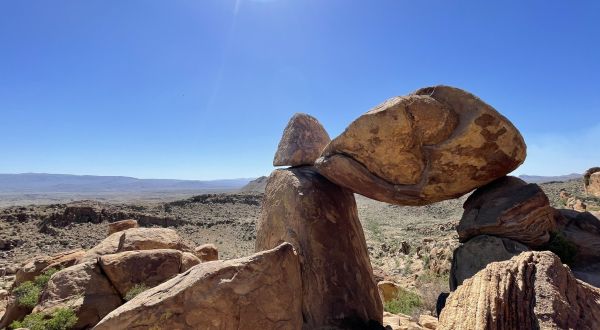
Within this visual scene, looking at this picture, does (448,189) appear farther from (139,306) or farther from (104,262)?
(104,262)

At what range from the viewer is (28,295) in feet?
28.8

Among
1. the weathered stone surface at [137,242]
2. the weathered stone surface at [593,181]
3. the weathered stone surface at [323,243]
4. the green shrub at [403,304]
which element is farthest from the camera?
the weathered stone surface at [593,181]

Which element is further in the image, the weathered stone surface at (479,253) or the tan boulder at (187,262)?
the tan boulder at (187,262)

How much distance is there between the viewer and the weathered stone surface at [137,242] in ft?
33.3

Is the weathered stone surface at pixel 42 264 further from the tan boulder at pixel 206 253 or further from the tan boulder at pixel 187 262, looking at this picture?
the tan boulder at pixel 187 262

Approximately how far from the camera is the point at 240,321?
194 inches

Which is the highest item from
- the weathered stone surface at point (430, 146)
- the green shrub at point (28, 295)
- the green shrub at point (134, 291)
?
the weathered stone surface at point (430, 146)

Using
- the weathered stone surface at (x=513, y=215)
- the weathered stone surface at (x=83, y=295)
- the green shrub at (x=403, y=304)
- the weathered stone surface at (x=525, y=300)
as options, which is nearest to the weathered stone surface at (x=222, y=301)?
the weathered stone surface at (x=525, y=300)

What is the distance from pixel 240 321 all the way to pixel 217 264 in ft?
2.81

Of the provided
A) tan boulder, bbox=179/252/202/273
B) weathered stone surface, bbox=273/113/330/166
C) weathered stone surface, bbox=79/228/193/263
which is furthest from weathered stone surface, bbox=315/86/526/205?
weathered stone surface, bbox=79/228/193/263

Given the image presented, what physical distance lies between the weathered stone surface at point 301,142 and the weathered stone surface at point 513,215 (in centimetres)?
401

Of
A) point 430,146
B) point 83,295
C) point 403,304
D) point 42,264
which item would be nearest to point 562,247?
point 430,146

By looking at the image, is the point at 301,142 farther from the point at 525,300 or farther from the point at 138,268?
the point at 525,300

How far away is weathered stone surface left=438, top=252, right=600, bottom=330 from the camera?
3951 mm
